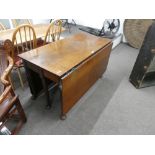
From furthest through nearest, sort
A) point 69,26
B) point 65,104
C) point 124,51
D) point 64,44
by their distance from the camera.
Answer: point 69,26, point 124,51, point 64,44, point 65,104

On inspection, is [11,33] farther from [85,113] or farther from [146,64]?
[146,64]

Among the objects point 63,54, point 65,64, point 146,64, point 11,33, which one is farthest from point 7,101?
point 146,64

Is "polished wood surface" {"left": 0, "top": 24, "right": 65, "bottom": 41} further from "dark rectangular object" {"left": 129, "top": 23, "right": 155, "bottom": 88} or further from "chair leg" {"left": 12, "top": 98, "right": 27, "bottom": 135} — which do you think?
"dark rectangular object" {"left": 129, "top": 23, "right": 155, "bottom": 88}

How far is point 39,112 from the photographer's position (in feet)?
5.56

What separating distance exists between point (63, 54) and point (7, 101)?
772 mm

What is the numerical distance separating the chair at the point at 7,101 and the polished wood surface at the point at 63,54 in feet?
0.79

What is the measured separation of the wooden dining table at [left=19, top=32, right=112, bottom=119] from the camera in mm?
1281

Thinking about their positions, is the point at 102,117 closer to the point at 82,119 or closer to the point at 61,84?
the point at 82,119

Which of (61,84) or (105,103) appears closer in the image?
(61,84)

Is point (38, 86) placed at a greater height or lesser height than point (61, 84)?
lesser

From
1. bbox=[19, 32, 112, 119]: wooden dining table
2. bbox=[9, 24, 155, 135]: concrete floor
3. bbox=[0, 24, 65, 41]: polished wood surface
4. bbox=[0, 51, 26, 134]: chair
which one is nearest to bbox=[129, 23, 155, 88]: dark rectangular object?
bbox=[9, 24, 155, 135]: concrete floor
